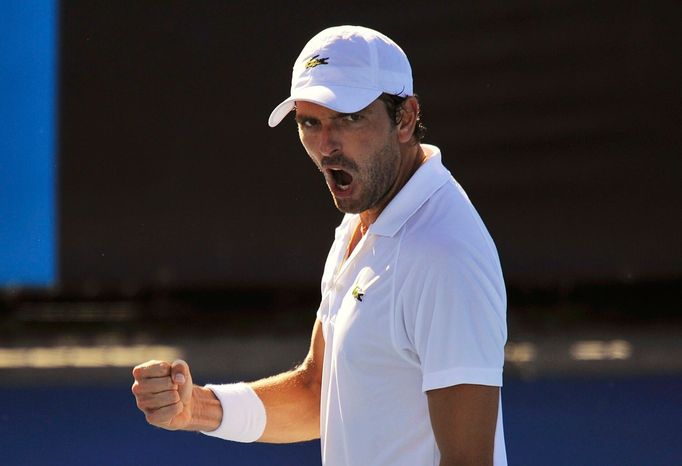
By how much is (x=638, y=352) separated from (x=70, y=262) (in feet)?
7.70

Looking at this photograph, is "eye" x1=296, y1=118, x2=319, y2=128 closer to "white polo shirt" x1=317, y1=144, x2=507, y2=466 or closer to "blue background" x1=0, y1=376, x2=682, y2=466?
"white polo shirt" x1=317, y1=144, x2=507, y2=466

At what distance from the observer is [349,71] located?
1.86m

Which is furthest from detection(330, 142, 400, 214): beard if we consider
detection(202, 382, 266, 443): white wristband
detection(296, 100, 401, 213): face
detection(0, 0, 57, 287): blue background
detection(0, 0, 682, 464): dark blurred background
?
detection(0, 0, 57, 287): blue background

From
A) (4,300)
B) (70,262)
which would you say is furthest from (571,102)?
(4,300)

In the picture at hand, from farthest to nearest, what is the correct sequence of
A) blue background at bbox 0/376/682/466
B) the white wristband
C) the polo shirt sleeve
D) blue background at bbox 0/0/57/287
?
blue background at bbox 0/0/57/287 < blue background at bbox 0/376/682/466 < the white wristband < the polo shirt sleeve

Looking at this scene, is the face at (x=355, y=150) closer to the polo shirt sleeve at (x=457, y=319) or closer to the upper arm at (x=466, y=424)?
the polo shirt sleeve at (x=457, y=319)

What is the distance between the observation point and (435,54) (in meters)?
4.88

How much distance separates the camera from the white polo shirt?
1.68 meters

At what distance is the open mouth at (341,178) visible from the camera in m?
1.91

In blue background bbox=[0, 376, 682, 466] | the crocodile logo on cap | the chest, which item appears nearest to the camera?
the chest

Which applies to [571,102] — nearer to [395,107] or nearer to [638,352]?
[638,352]

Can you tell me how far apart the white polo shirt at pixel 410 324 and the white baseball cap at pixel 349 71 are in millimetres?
146

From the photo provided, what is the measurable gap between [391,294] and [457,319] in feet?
0.41

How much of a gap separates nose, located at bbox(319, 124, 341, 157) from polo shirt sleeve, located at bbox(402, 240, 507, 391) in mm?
270
